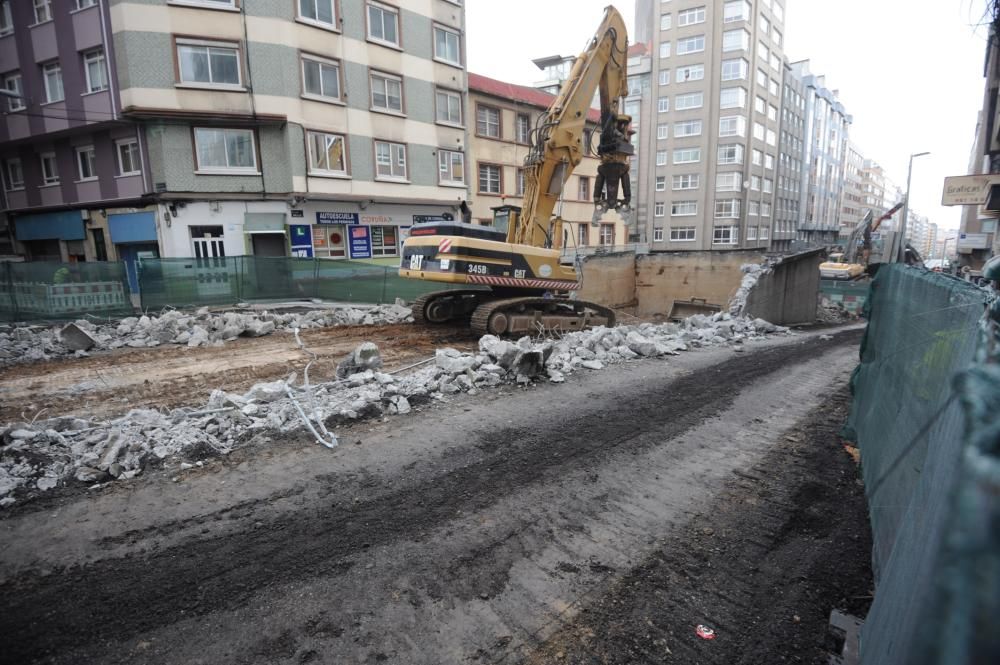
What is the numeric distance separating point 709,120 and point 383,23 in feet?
132

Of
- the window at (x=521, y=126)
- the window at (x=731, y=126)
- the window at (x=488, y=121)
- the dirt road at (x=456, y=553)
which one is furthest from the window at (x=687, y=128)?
the dirt road at (x=456, y=553)

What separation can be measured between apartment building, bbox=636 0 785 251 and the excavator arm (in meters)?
44.1

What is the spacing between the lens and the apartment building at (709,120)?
5150 centimetres

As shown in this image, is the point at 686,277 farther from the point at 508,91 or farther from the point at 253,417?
the point at 508,91

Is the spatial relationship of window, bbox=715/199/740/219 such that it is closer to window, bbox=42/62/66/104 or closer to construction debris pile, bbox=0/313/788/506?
construction debris pile, bbox=0/313/788/506

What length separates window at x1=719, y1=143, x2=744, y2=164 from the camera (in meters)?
52.8

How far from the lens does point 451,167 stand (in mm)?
26344

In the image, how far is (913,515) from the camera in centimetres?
237

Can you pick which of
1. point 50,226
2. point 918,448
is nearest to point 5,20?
point 50,226

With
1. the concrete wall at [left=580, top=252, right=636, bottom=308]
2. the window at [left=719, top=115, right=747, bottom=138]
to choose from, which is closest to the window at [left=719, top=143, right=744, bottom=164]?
the window at [left=719, top=115, right=747, bottom=138]

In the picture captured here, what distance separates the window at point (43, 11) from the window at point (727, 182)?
52266mm

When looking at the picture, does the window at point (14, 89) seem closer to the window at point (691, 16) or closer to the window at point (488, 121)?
the window at point (488, 121)

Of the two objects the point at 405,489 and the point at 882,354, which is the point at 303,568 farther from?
the point at 882,354

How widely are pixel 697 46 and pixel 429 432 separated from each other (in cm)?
5916
